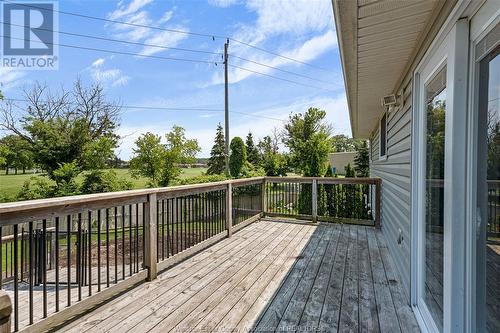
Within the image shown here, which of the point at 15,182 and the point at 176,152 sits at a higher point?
the point at 176,152

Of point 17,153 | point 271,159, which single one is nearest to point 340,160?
point 271,159

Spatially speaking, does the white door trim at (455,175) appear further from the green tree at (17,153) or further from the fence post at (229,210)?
the green tree at (17,153)

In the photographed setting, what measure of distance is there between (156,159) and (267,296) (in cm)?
1018

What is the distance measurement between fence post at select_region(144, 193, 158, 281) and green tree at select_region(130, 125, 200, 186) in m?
9.27

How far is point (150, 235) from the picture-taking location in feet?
9.60

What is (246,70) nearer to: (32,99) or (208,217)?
(32,99)

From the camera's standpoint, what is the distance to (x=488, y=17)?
117cm

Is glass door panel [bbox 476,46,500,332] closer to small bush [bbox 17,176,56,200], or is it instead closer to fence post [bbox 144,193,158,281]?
fence post [bbox 144,193,158,281]

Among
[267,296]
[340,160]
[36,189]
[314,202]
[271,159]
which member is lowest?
[267,296]

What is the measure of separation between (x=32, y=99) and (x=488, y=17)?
744 inches

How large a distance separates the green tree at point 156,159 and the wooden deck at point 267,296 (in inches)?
339

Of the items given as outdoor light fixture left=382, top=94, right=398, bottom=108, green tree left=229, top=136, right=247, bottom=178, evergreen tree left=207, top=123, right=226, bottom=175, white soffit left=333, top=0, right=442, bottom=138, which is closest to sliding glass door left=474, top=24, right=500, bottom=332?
white soffit left=333, top=0, right=442, bottom=138

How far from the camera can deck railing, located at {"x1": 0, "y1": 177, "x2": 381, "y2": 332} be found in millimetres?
2014

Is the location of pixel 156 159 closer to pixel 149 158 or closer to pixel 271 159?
pixel 149 158
